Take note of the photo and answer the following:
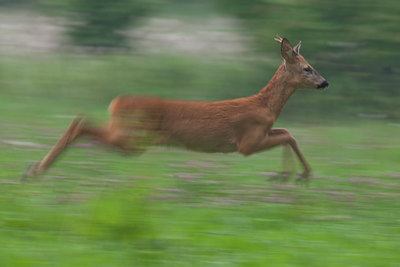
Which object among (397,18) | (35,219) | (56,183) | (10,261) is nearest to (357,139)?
(397,18)

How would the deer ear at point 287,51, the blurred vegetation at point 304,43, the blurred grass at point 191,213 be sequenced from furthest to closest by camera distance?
the blurred vegetation at point 304,43 → the deer ear at point 287,51 → the blurred grass at point 191,213

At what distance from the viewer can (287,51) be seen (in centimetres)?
870

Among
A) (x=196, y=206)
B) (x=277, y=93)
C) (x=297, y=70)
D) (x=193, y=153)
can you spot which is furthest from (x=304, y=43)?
(x=196, y=206)

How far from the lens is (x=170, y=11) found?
17297mm

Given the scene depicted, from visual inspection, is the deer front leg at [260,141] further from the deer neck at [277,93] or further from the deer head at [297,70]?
the deer head at [297,70]

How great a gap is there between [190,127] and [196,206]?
4.30ft

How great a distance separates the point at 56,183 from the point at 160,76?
8.51m

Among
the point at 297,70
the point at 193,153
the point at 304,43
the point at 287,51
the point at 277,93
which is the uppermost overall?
the point at 287,51

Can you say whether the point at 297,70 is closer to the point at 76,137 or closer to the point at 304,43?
the point at 76,137

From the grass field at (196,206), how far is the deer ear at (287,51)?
49.7 inches

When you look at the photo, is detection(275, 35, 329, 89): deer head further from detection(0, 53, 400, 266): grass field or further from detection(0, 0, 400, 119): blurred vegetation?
detection(0, 0, 400, 119): blurred vegetation

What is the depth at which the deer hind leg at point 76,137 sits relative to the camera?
754 cm

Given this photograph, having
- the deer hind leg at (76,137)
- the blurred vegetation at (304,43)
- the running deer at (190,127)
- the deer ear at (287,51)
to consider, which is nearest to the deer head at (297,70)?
the deer ear at (287,51)

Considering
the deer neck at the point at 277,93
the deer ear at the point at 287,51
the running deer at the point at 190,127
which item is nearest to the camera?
the running deer at the point at 190,127
